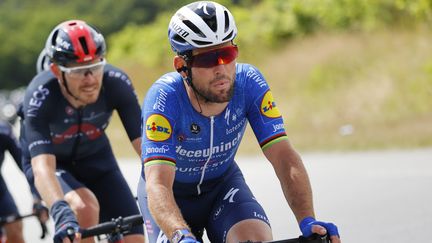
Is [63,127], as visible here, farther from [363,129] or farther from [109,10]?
[109,10]

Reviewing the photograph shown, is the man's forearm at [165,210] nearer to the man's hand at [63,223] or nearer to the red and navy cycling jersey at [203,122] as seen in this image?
the red and navy cycling jersey at [203,122]

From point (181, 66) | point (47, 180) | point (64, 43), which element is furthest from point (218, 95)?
point (64, 43)

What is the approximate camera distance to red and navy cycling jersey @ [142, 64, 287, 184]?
5.02 meters

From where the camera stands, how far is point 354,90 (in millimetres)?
21672

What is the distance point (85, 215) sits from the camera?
6656mm

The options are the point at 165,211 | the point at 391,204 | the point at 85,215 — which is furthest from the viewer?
the point at 391,204

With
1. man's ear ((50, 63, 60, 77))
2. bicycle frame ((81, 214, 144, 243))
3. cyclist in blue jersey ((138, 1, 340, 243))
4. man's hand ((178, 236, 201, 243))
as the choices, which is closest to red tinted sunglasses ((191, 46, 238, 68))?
cyclist in blue jersey ((138, 1, 340, 243))

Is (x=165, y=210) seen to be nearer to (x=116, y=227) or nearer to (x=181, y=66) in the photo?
(x=181, y=66)

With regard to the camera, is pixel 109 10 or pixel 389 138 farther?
pixel 109 10

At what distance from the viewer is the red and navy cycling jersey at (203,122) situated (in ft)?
16.5

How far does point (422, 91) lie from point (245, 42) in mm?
14098

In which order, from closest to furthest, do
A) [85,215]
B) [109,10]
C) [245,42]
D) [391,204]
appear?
1. [85,215]
2. [391,204]
3. [245,42]
4. [109,10]

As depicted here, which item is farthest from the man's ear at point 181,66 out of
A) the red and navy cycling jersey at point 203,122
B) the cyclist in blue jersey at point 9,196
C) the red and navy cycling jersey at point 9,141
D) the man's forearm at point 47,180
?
the red and navy cycling jersey at point 9,141

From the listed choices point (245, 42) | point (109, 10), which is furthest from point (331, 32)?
point (109, 10)
